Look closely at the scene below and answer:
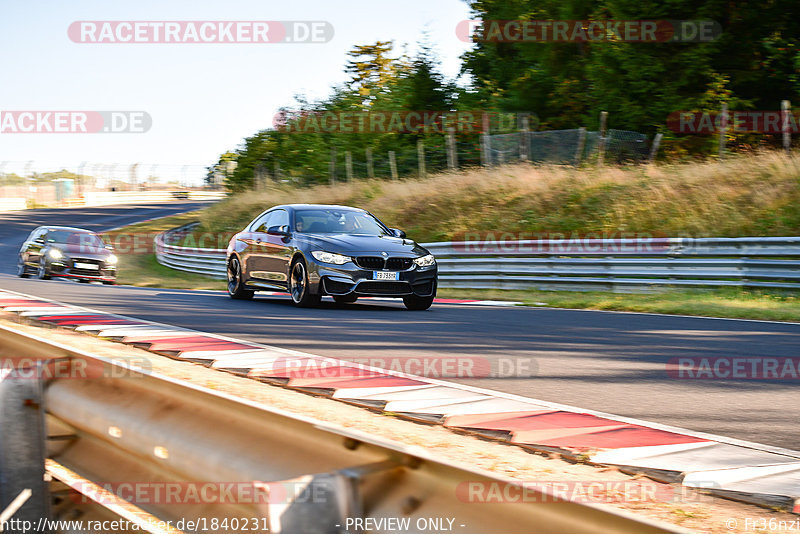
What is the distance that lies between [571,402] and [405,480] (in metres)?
3.66

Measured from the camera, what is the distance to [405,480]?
2.18 meters

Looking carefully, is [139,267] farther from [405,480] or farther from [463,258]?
[405,480]

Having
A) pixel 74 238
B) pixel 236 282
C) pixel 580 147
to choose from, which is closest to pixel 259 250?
pixel 236 282

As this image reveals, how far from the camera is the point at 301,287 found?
477 inches

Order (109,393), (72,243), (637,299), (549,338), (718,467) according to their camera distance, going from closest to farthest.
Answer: (109,393) < (718,467) < (549,338) < (637,299) < (72,243)

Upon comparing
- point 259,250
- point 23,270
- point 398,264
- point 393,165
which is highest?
point 393,165

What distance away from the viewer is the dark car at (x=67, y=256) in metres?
21.3

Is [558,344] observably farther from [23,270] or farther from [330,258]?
[23,270]

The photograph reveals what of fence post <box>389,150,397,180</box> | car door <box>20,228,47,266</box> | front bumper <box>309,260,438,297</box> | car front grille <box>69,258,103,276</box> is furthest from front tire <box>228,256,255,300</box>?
fence post <box>389,150,397,180</box>

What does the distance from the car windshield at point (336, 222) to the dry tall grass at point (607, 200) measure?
8640 mm

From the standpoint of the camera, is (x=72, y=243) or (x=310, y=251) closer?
(x=310, y=251)

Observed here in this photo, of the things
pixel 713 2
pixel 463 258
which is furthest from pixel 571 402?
pixel 713 2

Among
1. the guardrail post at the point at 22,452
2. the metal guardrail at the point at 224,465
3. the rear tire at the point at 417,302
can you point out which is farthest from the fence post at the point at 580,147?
the guardrail post at the point at 22,452

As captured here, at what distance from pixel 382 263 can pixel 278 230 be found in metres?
2.02
